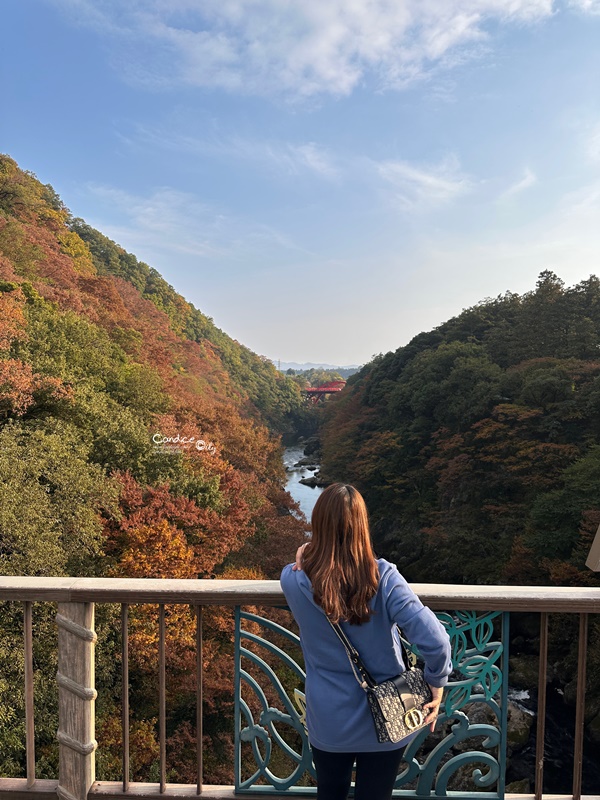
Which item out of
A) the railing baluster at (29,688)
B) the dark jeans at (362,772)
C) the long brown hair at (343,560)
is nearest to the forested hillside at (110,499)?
the railing baluster at (29,688)

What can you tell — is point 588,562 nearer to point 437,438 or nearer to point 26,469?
point 26,469

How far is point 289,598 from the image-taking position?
1.20 m

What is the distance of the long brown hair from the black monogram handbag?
0.06m

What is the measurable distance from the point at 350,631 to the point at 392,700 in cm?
16

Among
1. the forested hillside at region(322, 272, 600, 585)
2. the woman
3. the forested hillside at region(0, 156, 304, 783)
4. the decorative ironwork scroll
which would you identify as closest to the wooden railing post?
the decorative ironwork scroll

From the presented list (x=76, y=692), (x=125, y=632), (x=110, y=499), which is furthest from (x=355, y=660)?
(x=110, y=499)

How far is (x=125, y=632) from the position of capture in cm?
156

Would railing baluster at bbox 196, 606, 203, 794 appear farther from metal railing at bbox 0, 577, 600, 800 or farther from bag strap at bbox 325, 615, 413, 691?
bag strap at bbox 325, 615, 413, 691

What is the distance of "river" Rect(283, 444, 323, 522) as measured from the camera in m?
32.0

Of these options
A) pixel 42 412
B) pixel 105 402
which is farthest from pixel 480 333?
pixel 42 412

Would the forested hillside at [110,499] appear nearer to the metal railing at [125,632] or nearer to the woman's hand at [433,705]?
the metal railing at [125,632]

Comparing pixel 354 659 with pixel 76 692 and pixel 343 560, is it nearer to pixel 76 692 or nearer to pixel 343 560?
pixel 343 560

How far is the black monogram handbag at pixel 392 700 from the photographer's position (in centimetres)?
116

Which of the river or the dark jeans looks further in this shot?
the river
